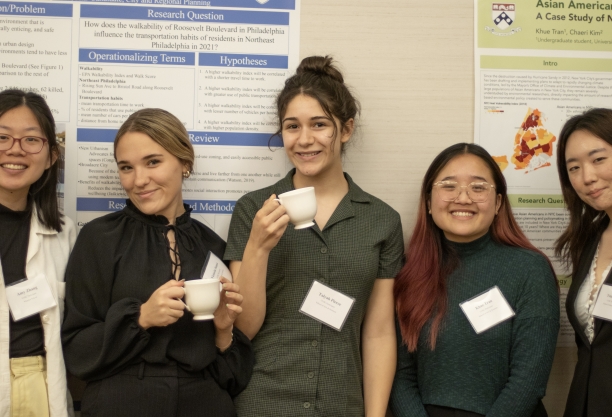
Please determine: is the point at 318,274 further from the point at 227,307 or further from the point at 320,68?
the point at 320,68

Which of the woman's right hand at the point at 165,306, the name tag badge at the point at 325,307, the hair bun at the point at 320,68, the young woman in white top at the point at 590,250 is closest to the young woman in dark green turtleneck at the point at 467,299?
the young woman in white top at the point at 590,250

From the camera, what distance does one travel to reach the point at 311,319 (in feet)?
6.76

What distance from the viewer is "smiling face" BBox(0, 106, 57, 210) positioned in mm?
1990

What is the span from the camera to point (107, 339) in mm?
1817

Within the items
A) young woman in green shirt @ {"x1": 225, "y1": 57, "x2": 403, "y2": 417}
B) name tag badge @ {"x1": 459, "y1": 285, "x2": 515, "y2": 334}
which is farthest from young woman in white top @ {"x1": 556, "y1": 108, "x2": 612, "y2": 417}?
young woman in green shirt @ {"x1": 225, "y1": 57, "x2": 403, "y2": 417}

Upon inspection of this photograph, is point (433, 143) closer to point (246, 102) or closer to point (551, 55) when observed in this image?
point (551, 55)

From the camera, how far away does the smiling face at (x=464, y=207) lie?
2.12 meters

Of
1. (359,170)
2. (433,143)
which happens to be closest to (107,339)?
(359,170)

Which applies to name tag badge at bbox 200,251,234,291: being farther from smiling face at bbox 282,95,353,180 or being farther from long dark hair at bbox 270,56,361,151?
long dark hair at bbox 270,56,361,151

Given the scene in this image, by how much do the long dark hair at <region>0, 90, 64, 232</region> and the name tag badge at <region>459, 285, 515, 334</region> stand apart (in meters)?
1.57

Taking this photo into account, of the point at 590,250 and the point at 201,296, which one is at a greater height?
the point at 590,250

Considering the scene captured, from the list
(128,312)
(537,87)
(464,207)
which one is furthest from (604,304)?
(128,312)

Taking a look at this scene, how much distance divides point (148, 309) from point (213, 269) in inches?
12.6

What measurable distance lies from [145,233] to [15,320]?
53 cm
